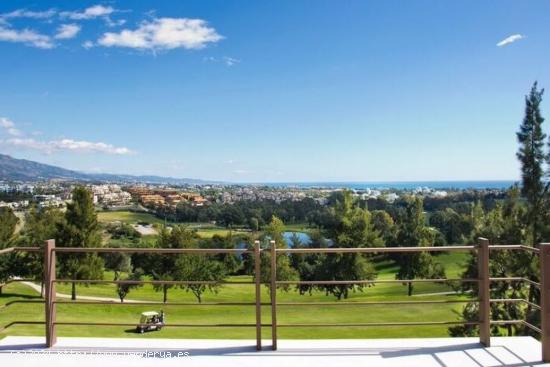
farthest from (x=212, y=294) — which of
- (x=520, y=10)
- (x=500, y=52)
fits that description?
(x=520, y=10)

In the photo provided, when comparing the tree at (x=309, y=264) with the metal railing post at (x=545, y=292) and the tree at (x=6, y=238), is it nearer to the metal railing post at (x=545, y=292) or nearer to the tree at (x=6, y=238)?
the tree at (x=6, y=238)

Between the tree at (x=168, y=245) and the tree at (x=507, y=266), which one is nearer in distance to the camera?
the tree at (x=507, y=266)

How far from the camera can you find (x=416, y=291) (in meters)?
35.9

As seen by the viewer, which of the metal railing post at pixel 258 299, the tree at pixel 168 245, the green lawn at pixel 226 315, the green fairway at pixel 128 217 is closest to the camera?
the metal railing post at pixel 258 299

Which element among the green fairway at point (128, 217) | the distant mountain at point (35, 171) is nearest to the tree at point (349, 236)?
the green fairway at point (128, 217)

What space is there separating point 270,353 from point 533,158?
677 inches

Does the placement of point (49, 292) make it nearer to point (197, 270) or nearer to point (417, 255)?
point (197, 270)

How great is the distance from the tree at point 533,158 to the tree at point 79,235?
21.3 m

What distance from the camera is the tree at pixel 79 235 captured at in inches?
944

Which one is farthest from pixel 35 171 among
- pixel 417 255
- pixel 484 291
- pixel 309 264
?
pixel 484 291

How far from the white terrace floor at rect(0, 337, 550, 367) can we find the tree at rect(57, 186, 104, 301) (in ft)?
70.0

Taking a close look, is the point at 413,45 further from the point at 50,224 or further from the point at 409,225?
the point at 50,224

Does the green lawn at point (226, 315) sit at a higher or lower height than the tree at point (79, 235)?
lower

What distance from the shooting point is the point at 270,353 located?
160 inches
